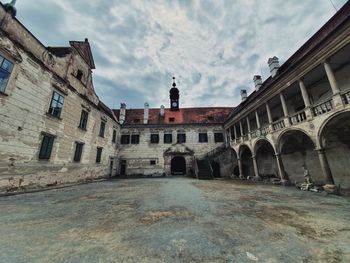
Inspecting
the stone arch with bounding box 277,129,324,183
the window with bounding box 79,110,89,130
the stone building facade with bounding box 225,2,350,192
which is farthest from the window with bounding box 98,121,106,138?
the stone arch with bounding box 277,129,324,183

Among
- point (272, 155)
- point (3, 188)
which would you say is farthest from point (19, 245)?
point (272, 155)

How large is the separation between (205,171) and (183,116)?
9770mm

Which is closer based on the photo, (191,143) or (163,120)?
(191,143)

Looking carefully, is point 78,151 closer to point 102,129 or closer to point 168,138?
point 102,129

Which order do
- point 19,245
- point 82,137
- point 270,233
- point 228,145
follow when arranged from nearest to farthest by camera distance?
point 19,245
point 270,233
point 82,137
point 228,145

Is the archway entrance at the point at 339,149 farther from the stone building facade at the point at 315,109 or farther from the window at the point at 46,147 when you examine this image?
the window at the point at 46,147

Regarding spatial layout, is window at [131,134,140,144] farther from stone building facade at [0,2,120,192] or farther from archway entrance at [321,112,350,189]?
archway entrance at [321,112,350,189]

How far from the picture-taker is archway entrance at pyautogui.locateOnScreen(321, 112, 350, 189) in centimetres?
925

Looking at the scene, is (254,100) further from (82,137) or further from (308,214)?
(82,137)

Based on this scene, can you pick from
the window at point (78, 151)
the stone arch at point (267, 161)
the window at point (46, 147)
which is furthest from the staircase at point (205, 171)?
the window at point (46, 147)

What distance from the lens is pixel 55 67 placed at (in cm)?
1060

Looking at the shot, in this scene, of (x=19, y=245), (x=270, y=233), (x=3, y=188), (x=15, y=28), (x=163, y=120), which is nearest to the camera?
(x=19, y=245)

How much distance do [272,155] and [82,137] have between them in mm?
18234

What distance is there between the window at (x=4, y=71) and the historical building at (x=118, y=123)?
0.05m
